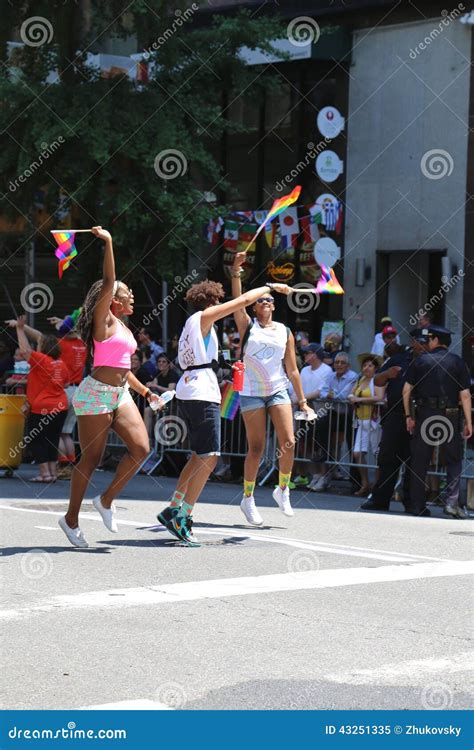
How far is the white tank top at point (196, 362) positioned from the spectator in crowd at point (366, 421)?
19.3 ft

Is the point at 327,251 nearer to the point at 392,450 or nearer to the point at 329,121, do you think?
the point at 329,121

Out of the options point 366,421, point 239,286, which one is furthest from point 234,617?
point 366,421

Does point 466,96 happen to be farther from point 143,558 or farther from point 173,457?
point 143,558

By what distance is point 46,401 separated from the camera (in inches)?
627

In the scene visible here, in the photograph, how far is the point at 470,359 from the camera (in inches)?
875

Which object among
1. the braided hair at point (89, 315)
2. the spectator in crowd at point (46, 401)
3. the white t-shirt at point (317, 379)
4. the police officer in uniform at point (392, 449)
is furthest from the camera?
the white t-shirt at point (317, 379)

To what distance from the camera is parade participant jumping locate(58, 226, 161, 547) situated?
9336 millimetres

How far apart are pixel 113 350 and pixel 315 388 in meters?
7.44

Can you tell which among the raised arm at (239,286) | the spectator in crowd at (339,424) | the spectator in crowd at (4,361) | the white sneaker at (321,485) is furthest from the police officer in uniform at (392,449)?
the spectator in crowd at (4,361)

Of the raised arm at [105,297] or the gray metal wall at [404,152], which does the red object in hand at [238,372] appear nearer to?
the raised arm at [105,297]

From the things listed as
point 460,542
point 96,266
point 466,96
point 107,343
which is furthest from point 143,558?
point 466,96

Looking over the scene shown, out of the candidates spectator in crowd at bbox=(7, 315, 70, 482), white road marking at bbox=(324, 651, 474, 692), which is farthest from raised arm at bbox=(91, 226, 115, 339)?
spectator in crowd at bbox=(7, 315, 70, 482)

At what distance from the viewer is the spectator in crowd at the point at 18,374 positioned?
62.2 ft

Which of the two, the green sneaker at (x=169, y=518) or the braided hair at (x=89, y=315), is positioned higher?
the braided hair at (x=89, y=315)
